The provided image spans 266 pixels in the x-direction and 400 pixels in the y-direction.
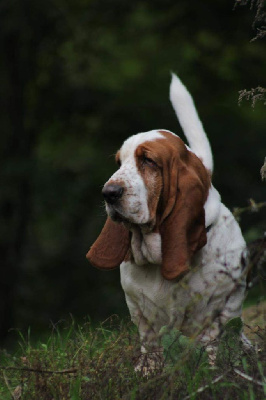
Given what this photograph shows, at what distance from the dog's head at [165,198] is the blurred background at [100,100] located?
630 centimetres

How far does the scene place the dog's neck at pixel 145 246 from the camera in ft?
14.5

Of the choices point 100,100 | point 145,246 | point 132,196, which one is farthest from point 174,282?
point 100,100

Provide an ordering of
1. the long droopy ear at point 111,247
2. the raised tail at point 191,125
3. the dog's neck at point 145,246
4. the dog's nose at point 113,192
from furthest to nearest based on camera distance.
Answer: the raised tail at point 191,125
the long droopy ear at point 111,247
the dog's neck at point 145,246
the dog's nose at point 113,192

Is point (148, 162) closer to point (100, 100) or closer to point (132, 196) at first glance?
point (132, 196)

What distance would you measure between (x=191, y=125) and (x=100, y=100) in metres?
6.66

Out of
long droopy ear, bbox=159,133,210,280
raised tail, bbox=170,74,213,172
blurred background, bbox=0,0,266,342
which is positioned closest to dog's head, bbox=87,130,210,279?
long droopy ear, bbox=159,133,210,280

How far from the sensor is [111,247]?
4.56 m

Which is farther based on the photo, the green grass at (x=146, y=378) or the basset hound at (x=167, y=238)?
the basset hound at (x=167, y=238)

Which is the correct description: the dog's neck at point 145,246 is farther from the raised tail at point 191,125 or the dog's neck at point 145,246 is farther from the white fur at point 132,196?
the raised tail at point 191,125

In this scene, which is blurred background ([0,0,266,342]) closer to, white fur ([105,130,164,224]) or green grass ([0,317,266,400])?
white fur ([105,130,164,224])

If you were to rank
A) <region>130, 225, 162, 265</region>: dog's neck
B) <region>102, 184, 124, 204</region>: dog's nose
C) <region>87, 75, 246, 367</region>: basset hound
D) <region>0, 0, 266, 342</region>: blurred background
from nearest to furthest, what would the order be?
<region>102, 184, 124, 204</region>: dog's nose
<region>87, 75, 246, 367</region>: basset hound
<region>130, 225, 162, 265</region>: dog's neck
<region>0, 0, 266, 342</region>: blurred background

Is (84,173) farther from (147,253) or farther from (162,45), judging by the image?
(147,253)

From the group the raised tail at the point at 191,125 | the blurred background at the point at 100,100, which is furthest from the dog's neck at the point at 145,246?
the blurred background at the point at 100,100

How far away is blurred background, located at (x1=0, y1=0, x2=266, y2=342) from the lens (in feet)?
35.9
